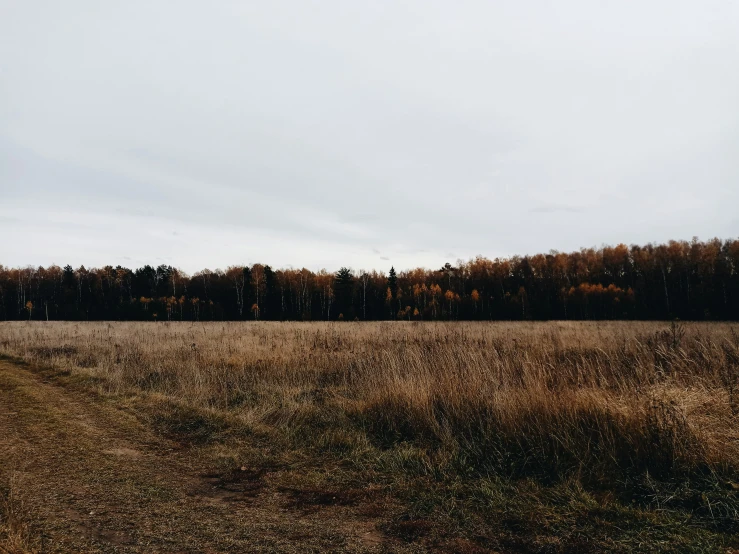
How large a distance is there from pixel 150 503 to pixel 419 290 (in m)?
65.4

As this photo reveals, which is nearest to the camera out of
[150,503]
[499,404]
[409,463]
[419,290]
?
[150,503]

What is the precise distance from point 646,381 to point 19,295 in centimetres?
8900

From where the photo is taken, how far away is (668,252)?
2413 inches

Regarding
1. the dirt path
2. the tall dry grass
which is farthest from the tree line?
the dirt path

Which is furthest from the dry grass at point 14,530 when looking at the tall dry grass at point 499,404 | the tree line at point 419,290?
the tree line at point 419,290

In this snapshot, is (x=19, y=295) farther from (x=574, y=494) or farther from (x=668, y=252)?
(x=668, y=252)

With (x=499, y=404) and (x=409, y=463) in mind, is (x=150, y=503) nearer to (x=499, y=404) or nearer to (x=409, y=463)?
(x=409, y=463)

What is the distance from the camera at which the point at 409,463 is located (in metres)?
4.70

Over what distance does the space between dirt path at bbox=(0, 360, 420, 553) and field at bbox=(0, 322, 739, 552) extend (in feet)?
0.07

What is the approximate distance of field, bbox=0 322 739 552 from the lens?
3230 millimetres

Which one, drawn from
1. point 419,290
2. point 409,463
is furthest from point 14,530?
point 419,290

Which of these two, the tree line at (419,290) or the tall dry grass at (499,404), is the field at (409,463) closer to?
the tall dry grass at (499,404)

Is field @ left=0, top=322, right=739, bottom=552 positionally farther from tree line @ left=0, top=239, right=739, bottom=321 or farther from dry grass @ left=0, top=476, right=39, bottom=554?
tree line @ left=0, top=239, right=739, bottom=321

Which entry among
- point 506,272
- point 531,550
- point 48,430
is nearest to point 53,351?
point 48,430
